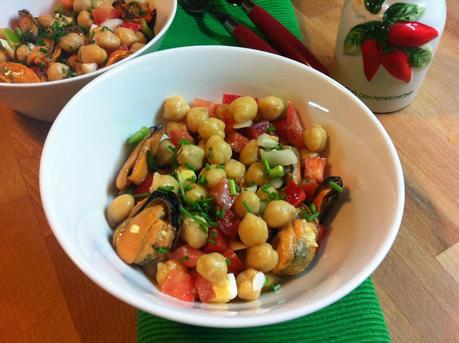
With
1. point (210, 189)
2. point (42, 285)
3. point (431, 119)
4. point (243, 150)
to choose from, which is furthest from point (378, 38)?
point (42, 285)

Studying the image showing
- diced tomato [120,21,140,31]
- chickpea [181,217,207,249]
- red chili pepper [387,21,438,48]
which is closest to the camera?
chickpea [181,217,207,249]

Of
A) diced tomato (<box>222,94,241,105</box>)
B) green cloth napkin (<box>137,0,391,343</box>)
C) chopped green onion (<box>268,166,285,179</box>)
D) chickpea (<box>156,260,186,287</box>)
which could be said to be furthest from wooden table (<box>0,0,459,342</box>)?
diced tomato (<box>222,94,241,105</box>)

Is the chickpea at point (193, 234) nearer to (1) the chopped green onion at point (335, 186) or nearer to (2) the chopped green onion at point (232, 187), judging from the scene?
(2) the chopped green onion at point (232, 187)

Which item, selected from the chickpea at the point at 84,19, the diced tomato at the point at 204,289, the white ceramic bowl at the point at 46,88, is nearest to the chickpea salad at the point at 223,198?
the diced tomato at the point at 204,289

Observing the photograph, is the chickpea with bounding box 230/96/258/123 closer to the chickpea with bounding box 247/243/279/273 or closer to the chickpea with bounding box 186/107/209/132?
the chickpea with bounding box 186/107/209/132

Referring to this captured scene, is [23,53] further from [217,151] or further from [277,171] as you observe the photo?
[277,171]

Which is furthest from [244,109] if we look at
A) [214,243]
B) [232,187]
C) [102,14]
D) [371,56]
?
[102,14]

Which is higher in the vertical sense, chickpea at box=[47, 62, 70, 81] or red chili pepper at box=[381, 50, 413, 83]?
chickpea at box=[47, 62, 70, 81]
